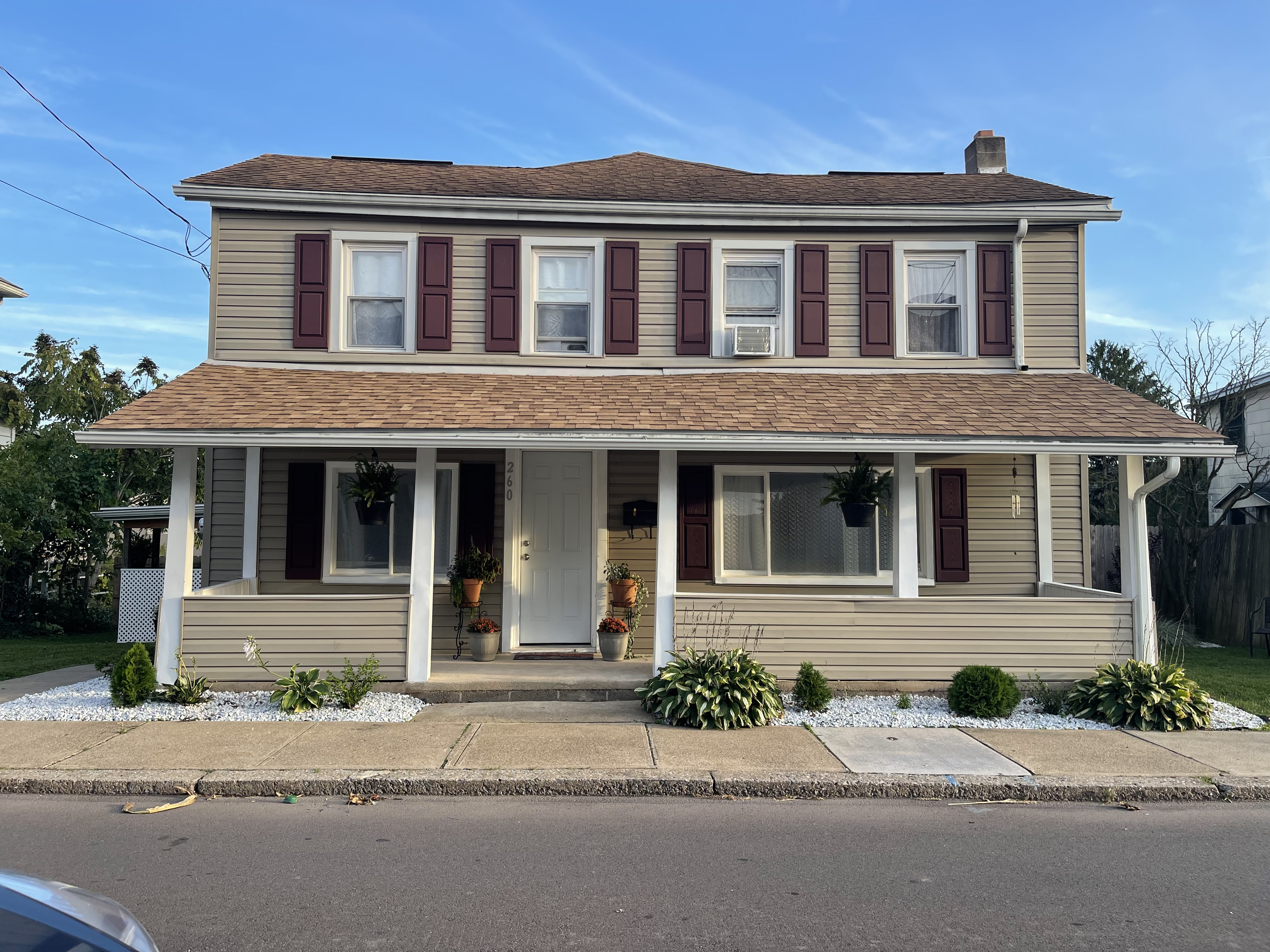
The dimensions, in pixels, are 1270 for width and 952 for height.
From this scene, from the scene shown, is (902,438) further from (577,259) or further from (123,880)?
(123,880)

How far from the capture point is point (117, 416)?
841cm

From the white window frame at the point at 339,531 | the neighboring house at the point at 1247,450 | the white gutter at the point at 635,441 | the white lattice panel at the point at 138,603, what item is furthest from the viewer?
the neighboring house at the point at 1247,450

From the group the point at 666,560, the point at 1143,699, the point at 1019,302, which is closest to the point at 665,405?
the point at 666,560

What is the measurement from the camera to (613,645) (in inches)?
379

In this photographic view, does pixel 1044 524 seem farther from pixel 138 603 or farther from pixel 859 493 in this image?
pixel 138 603

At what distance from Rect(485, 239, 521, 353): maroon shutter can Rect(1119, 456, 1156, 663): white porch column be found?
21.4ft

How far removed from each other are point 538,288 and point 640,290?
3.95 feet

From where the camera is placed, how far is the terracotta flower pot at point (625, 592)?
9.82 metres

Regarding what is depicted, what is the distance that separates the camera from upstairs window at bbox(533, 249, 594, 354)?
10422 millimetres

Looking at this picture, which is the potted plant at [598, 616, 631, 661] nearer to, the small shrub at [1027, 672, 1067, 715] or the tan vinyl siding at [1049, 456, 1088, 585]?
the small shrub at [1027, 672, 1067, 715]

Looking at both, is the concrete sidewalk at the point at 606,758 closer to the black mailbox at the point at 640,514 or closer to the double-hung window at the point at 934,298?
the black mailbox at the point at 640,514

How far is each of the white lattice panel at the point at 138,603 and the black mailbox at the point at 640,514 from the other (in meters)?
7.91

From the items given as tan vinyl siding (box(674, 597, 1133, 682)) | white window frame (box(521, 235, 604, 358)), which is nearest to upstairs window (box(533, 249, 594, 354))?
white window frame (box(521, 235, 604, 358))

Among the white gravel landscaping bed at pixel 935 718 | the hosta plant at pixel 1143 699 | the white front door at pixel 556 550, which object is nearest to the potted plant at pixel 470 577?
the white front door at pixel 556 550
